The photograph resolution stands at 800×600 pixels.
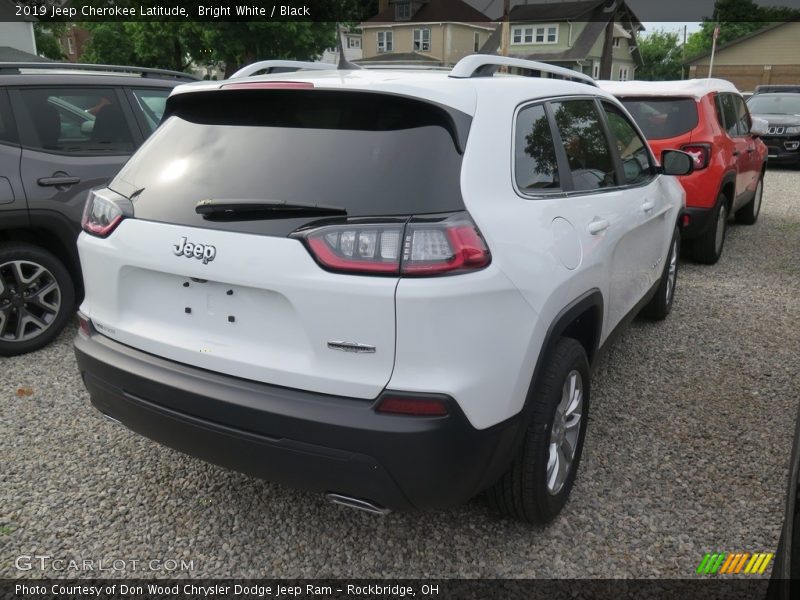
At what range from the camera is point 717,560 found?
269 cm

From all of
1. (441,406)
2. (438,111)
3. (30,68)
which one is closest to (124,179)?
(438,111)

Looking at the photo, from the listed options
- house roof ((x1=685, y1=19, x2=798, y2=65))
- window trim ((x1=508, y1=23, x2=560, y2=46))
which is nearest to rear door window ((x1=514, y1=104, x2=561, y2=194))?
window trim ((x1=508, y1=23, x2=560, y2=46))

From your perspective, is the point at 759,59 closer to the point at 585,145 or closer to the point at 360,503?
the point at 585,145

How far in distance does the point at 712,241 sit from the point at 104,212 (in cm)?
598

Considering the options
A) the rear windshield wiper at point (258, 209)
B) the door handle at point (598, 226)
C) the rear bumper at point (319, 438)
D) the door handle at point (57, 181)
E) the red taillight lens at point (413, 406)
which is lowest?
the rear bumper at point (319, 438)

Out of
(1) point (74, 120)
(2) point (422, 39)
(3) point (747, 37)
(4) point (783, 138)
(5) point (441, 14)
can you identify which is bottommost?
(4) point (783, 138)

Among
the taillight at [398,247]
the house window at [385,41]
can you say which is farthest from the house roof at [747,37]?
the taillight at [398,247]

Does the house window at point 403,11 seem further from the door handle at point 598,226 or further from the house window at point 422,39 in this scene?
the door handle at point 598,226

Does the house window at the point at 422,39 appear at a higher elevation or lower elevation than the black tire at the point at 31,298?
higher

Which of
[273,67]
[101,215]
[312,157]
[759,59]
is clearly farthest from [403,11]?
[312,157]

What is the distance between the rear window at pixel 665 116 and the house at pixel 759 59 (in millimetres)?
52442

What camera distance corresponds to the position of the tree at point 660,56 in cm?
8031

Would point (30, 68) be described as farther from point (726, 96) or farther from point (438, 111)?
point (726, 96)

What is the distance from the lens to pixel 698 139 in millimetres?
6496
